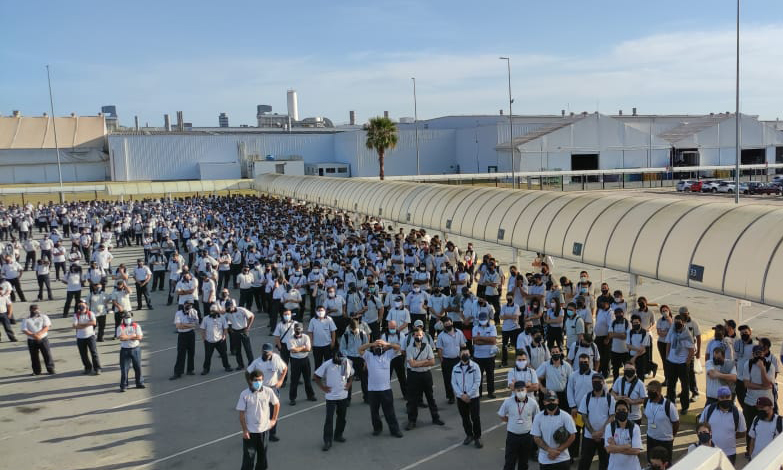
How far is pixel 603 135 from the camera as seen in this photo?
66625 millimetres

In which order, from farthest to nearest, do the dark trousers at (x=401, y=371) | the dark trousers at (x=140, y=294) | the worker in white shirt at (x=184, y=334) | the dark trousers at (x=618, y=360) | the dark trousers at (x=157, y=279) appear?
the dark trousers at (x=157, y=279), the dark trousers at (x=140, y=294), the worker in white shirt at (x=184, y=334), the dark trousers at (x=401, y=371), the dark trousers at (x=618, y=360)

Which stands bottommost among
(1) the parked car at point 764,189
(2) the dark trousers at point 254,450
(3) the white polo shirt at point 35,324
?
(2) the dark trousers at point 254,450

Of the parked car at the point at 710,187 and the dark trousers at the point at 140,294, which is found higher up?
the parked car at the point at 710,187

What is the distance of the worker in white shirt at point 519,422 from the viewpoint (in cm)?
763

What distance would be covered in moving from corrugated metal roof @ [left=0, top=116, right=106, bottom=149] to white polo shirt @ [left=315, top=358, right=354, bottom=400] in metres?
76.9

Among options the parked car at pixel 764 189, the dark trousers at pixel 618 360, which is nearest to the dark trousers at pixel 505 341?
the dark trousers at pixel 618 360

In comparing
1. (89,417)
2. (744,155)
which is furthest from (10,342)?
(744,155)

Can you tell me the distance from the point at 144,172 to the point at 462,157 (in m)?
37.5

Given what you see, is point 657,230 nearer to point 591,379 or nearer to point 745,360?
point 745,360

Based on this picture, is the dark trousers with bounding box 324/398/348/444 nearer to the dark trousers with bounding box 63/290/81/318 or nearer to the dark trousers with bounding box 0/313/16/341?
the dark trousers with bounding box 0/313/16/341

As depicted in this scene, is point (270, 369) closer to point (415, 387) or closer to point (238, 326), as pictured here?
point (415, 387)

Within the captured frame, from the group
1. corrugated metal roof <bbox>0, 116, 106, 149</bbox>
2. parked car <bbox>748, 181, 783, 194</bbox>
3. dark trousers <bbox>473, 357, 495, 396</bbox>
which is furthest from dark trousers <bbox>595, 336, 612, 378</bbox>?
corrugated metal roof <bbox>0, 116, 106, 149</bbox>

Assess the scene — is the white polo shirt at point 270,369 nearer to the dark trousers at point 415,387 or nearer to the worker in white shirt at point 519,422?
the dark trousers at point 415,387

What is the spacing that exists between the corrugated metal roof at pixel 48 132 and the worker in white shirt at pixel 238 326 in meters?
72.6
